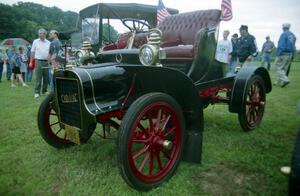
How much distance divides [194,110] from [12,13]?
1569 inches

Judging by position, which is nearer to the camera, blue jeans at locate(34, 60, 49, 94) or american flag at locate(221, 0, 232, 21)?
american flag at locate(221, 0, 232, 21)

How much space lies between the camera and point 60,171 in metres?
2.59

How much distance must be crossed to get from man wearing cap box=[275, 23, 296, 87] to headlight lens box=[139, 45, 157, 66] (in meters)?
6.67

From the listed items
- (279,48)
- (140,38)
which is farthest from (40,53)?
(279,48)

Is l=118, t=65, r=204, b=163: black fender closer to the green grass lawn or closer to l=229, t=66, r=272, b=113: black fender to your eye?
the green grass lawn

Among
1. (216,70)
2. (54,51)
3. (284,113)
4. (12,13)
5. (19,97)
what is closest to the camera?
(216,70)

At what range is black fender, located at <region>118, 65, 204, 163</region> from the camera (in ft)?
8.01

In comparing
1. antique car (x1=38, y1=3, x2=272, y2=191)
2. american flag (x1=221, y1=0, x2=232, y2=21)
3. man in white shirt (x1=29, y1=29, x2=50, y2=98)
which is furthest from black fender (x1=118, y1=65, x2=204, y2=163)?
man in white shirt (x1=29, y1=29, x2=50, y2=98)

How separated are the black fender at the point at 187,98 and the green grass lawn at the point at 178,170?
0.21 metres

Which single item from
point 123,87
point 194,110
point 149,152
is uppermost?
point 123,87

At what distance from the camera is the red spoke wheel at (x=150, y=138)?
76.7 inches

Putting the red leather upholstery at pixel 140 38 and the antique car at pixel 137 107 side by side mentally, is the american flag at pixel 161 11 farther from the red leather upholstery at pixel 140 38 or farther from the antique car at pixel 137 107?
the antique car at pixel 137 107

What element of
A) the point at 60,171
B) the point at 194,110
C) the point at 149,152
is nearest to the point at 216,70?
the point at 194,110

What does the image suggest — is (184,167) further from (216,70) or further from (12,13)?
(12,13)
